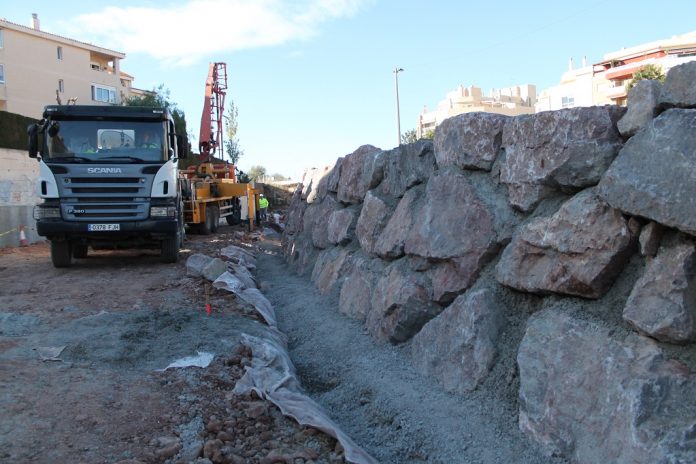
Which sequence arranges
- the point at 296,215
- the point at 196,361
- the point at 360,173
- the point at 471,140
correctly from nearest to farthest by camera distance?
the point at 471,140
the point at 196,361
the point at 360,173
the point at 296,215

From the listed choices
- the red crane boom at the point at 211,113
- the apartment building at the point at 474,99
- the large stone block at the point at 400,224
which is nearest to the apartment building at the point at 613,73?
the apartment building at the point at 474,99

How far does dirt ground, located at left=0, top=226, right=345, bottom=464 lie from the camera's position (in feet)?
11.0

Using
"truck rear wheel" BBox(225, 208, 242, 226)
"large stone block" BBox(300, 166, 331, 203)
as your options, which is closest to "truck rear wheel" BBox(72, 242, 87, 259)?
"large stone block" BBox(300, 166, 331, 203)

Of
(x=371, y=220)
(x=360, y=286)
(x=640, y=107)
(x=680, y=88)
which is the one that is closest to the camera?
(x=680, y=88)

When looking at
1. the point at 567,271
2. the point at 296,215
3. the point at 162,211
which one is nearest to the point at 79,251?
the point at 162,211

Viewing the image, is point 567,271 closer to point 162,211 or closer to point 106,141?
point 162,211

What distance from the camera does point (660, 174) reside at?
289 centimetres

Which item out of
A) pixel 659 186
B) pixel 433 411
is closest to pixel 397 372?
pixel 433 411

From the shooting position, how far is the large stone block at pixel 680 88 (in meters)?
2.90

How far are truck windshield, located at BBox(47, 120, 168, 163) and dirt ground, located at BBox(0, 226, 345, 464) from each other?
2.81m

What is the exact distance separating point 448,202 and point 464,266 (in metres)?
0.66

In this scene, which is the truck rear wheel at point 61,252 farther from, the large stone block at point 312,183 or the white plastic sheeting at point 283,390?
the white plastic sheeting at point 283,390

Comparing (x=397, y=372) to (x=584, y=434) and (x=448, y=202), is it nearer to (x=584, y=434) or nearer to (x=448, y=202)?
(x=448, y=202)

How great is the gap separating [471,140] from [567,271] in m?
1.63
